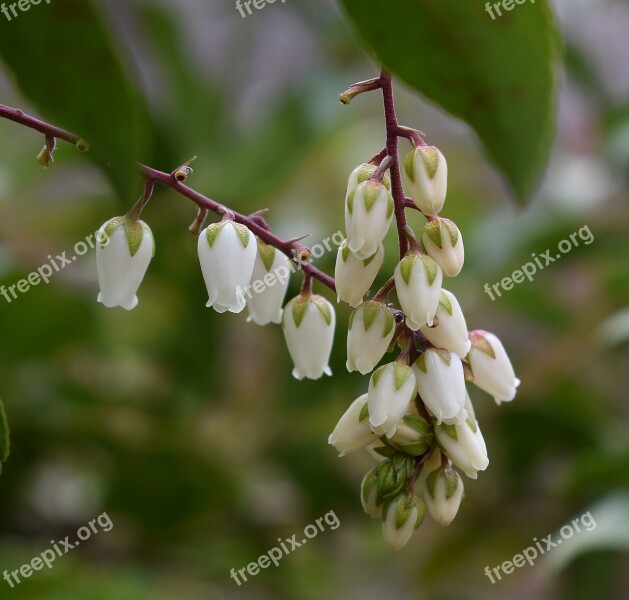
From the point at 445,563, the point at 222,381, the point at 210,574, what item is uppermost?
the point at 222,381

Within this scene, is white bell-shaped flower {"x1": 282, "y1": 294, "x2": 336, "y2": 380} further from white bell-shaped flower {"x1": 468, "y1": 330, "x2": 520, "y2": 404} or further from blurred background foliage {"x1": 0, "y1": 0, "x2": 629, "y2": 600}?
blurred background foliage {"x1": 0, "y1": 0, "x2": 629, "y2": 600}

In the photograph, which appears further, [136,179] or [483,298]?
[483,298]

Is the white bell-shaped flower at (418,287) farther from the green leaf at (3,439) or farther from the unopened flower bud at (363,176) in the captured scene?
the green leaf at (3,439)

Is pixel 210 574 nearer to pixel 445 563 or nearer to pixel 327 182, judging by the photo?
pixel 445 563

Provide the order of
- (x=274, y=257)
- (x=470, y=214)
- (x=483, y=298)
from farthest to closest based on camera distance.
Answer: (x=470, y=214) < (x=483, y=298) < (x=274, y=257)

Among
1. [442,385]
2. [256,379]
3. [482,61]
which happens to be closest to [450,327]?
[442,385]

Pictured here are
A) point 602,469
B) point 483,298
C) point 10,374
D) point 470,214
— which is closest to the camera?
point 602,469

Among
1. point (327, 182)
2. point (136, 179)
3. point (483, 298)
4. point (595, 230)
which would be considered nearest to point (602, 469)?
point (483, 298)
